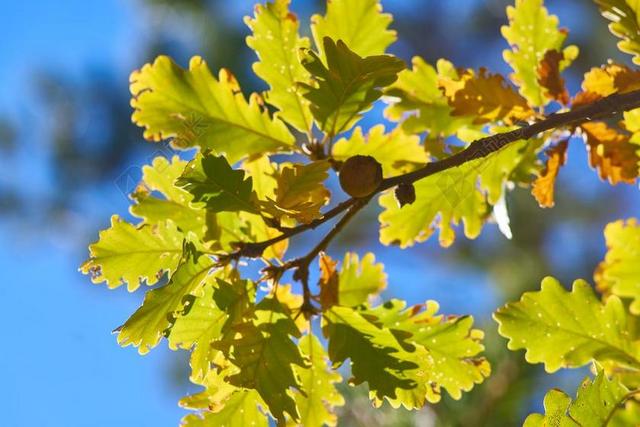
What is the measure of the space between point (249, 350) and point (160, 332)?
10cm

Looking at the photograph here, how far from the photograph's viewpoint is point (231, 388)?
99cm

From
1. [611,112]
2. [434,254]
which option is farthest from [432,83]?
[434,254]

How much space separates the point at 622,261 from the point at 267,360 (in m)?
0.56

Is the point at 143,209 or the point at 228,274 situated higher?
the point at 143,209

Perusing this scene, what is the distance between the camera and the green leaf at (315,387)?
3.46 ft

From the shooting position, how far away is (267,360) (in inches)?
36.4

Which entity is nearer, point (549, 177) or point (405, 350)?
point (405, 350)

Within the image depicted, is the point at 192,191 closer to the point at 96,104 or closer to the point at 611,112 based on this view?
the point at 611,112

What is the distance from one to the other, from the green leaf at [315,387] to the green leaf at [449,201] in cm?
18

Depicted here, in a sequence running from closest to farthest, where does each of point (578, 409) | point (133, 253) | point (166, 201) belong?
point (578, 409) < point (133, 253) < point (166, 201)

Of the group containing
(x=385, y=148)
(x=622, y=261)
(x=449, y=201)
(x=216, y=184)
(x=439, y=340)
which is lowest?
(x=622, y=261)

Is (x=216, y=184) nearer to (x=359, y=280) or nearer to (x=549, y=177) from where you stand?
(x=359, y=280)

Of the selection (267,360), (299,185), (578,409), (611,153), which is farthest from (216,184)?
(611,153)

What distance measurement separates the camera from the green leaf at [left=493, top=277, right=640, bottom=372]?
40.5 inches
